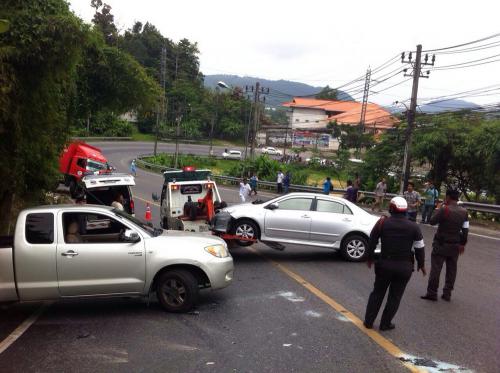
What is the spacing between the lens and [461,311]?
301 inches

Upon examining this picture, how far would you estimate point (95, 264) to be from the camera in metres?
6.91

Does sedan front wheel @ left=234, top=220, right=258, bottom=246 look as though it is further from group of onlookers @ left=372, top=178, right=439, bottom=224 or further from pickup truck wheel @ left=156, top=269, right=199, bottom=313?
group of onlookers @ left=372, top=178, right=439, bottom=224

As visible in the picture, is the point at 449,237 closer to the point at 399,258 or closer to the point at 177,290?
the point at 399,258

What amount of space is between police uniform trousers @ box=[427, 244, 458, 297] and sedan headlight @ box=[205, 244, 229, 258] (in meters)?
3.35

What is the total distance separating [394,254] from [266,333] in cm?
189

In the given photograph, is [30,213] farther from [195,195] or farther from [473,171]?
[473,171]

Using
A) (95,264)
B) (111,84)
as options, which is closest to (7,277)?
(95,264)

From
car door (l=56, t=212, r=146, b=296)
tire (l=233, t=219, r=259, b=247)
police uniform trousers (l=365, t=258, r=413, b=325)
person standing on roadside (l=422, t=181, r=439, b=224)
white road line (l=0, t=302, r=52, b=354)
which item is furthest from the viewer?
person standing on roadside (l=422, t=181, r=439, b=224)

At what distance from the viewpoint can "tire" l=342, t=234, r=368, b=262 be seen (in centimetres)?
1144

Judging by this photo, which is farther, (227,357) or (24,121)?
(24,121)

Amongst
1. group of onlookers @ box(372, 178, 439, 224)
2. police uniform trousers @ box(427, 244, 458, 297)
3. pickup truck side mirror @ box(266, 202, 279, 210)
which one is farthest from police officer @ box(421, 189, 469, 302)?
group of onlookers @ box(372, 178, 439, 224)

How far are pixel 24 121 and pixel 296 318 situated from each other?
523 centimetres

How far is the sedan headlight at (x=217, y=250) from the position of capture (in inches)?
291

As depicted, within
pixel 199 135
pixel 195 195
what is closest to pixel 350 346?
pixel 195 195
